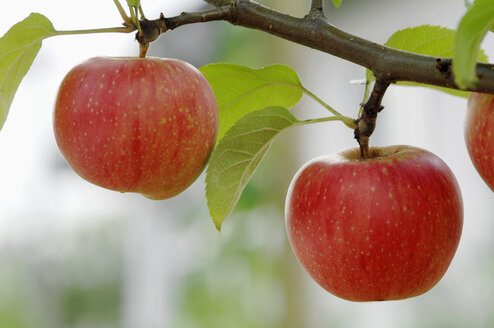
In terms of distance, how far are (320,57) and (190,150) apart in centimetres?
423

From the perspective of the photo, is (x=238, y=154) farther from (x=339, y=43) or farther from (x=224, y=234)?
(x=224, y=234)

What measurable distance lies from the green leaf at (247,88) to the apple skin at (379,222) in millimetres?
67

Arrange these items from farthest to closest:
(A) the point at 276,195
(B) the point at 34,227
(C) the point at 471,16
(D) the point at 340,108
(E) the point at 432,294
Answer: (B) the point at 34,227
(D) the point at 340,108
(E) the point at 432,294
(A) the point at 276,195
(C) the point at 471,16

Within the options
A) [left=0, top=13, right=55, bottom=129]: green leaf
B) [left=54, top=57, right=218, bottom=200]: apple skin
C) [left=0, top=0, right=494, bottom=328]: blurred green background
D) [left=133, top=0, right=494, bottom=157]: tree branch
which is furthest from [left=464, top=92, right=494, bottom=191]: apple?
[left=0, top=0, right=494, bottom=328]: blurred green background

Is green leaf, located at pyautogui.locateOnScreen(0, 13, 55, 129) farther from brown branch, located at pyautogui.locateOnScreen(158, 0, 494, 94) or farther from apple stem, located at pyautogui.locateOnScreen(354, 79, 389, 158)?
apple stem, located at pyautogui.locateOnScreen(354, 79, 389, 158)

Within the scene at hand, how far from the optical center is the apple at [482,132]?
401mm

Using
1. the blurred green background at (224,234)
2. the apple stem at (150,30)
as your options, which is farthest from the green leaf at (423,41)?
the blurred green background at (224,234)

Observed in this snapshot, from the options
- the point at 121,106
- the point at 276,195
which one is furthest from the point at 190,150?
the point at 276,195

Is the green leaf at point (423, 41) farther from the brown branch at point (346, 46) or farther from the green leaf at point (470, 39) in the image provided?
the green leaf at point (470, 39)

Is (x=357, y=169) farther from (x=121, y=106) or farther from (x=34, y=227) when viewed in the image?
(x=34, y=227)

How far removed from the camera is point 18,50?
1.51ft

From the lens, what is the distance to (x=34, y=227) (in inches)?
244

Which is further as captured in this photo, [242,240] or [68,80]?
[242,240]

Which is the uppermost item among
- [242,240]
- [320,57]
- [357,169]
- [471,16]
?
[471,16]
